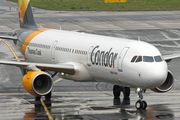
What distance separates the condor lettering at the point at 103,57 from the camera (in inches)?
1022

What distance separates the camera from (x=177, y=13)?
8125 centimetres

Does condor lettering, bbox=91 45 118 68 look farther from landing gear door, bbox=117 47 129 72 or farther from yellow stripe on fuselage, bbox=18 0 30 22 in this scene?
yellow stripe on fuselage, bbox=18 0 30 22

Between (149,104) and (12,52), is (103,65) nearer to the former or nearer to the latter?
(149,104)

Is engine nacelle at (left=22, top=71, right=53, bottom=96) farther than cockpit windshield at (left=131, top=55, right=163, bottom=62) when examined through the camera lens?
Yes

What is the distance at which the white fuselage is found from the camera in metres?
24.2

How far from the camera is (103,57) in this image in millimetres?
26656

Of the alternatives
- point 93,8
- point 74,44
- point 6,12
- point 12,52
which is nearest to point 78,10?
point 93,8

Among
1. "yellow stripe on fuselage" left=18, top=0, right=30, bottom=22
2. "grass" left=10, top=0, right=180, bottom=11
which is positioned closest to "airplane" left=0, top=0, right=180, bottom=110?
"yellow stripe on fuselage" left=18, top=0, right=30, bottom=22

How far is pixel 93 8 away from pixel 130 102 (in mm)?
64542

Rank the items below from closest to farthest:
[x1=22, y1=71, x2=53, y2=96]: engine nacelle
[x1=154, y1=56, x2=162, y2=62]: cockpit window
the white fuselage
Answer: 1. the white fuselage
2. [x1=154, y1=56, x2=162, y2=62]: cockpit window
3. [x1=22, y1=71, x2=53, y2=96]: engine nacelle

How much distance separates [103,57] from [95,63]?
0.98 meters

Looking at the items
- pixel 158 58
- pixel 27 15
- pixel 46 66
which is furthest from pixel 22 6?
pixel 158 58

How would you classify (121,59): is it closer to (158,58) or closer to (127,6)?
(158,58)

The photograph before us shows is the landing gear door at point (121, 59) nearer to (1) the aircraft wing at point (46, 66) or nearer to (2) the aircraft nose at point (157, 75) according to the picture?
(2) the aircraft nose at point (157, 75)
